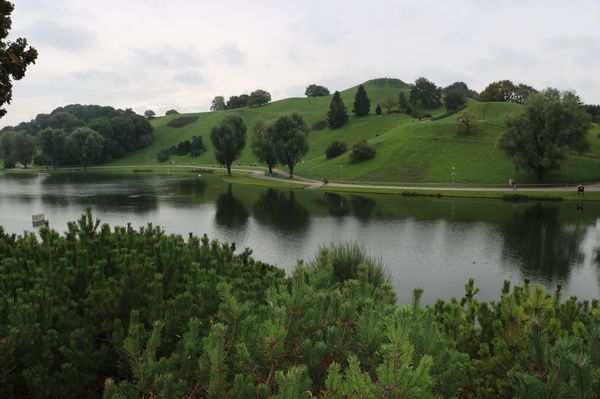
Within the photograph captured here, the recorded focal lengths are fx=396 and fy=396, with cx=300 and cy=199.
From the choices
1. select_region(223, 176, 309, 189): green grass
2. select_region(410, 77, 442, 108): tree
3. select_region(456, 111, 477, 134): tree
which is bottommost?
select_region(223, 176, 309, 189): green grass

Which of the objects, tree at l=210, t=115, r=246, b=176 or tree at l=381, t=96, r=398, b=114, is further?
tree at l=381, t=96, r=398, b=114

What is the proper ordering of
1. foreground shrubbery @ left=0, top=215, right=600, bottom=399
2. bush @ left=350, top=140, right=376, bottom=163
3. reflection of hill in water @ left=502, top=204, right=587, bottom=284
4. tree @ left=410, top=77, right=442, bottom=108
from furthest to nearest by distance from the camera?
tree @ left=410, top=77, right=442, bottom=108 < bush @ left=350, top=140, right=376, bottom=163 < reflection of hill in water @ left=502, top=204, right=587, bottom=284 < foreground shrubbery @ left=0, top=215, right=600, bottom=399

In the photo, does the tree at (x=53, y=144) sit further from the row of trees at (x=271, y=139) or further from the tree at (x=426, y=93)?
the tree at (x=426, y=93)

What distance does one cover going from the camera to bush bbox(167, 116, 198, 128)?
18800 centimetres

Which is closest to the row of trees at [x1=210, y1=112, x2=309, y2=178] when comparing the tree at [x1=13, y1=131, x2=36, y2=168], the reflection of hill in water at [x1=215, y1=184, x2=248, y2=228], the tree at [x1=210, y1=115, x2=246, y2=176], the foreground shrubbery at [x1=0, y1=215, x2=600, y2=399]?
the tree at [x1=210, y1=115, x2=246, y2=176]

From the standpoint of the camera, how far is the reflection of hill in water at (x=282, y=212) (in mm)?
43000

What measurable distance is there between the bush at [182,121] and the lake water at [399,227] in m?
121

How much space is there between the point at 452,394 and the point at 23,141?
18196 centimetres

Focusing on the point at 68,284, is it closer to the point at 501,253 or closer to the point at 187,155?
the point at 501,253

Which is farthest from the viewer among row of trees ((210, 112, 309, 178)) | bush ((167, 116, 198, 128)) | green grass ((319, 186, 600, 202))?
bush ((167, 116, 198, 128))

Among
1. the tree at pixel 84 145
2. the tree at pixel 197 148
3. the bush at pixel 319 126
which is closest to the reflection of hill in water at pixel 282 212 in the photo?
the bush at pixel 319 126

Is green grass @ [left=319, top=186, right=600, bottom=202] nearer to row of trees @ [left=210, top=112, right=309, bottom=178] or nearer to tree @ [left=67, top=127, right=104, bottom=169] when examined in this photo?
row of trees @ [left=210, top=112, right=309, bottom=178]

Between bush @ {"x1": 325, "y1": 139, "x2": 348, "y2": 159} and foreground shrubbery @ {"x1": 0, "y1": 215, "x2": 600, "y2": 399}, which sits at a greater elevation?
bush @ {"x1": 325, "y1": 139, "x2": 348, "y2": 159}

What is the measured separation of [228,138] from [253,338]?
97.8m
